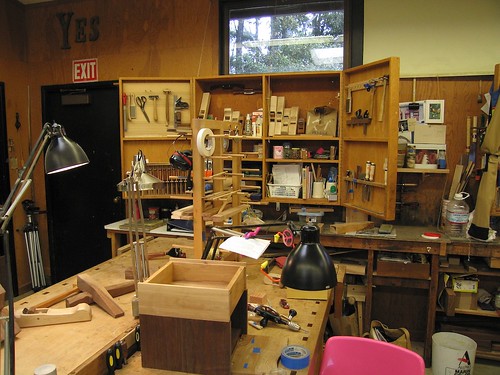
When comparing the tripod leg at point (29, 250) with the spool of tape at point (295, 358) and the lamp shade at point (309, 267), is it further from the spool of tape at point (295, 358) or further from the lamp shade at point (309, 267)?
the lamp shade at point (309, 267)

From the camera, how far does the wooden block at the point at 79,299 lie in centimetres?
174

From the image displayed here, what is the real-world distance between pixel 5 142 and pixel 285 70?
283 centimetres

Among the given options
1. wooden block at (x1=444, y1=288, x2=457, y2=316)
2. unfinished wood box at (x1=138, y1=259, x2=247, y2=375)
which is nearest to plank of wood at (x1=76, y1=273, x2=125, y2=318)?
unfinished wood box at (x1=138, y1=259, x2=247, y2=375)

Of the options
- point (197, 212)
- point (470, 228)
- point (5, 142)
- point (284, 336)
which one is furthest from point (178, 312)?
point (5, 142)

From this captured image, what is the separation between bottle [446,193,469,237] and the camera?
→ 9.68ft

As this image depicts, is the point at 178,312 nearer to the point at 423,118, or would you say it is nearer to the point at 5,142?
the point at 423,118

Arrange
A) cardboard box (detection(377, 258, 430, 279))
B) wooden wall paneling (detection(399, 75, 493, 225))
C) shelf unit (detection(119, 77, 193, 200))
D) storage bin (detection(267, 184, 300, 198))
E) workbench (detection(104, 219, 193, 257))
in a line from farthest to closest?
shelf unit (detection(119, 77, 193, 200)) < storage bin (detection(267, 184, 300, 198)) < workbench (detection(104, 219, 193, 257)) < wooden wall paneling (detection(399, 75, 493, 225)) < cardboard box (detection(377, 258, 430, 279))

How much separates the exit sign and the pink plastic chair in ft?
11.7

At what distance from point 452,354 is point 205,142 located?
6.92 feet

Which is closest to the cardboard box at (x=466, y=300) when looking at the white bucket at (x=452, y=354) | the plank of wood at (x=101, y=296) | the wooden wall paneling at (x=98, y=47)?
the white bucket at (x=452, y=354)

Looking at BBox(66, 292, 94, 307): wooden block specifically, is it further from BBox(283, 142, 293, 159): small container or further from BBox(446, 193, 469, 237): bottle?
BBox(446, 193, 469, 237): bottle

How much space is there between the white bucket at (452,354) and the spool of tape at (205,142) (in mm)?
2039

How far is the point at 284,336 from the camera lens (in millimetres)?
1542

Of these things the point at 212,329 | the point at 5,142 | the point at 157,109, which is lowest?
the point at 212,329
